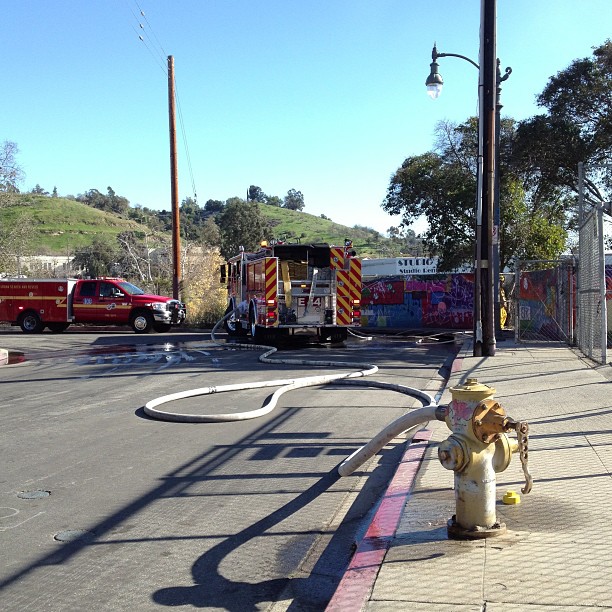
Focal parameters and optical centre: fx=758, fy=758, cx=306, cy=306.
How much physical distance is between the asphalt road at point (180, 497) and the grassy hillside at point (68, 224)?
301 ft

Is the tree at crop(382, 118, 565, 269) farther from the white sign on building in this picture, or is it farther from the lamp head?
the white sign on building

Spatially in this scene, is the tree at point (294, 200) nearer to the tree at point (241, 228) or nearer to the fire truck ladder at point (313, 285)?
the tree at point (241, 228)

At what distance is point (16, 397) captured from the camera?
12141mm

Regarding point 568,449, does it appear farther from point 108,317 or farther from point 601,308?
point 108,317

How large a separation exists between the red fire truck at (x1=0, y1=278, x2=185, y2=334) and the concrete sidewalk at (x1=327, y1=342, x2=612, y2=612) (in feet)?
69.0

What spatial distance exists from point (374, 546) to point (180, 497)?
216 centimetres

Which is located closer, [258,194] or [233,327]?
[233,327]

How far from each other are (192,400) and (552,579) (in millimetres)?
7996

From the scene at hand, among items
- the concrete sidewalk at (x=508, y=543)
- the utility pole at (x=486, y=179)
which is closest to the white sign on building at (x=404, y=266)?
the utility pole at (x=486, y=179)

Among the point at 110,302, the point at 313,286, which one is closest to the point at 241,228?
the point at 110,302

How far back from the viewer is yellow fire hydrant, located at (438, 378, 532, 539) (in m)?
4.79

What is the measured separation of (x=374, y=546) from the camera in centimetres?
494

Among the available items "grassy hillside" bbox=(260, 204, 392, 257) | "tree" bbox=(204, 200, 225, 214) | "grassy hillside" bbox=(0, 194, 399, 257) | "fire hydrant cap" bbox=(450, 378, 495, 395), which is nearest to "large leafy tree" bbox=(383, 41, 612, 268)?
"fire hydrant cap" bbox=(450, 378, 495, 395)

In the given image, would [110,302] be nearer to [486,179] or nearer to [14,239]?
[14,239]
